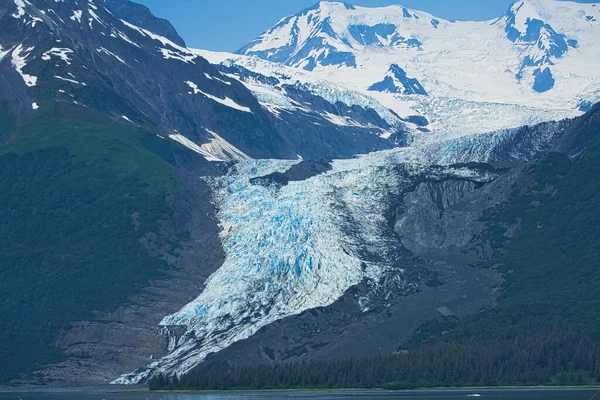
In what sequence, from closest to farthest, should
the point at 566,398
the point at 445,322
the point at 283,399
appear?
the point at 566,398
the point at 283,399
the point at 445,322

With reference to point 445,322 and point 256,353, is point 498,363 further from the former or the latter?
point 256,353

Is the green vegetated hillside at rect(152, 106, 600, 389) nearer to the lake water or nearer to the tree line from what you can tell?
the tree line

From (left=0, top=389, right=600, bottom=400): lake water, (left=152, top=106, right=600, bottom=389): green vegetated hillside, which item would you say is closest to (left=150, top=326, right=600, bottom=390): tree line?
(left=152, top=106, right=600, bottom=389): green vegetated hillside

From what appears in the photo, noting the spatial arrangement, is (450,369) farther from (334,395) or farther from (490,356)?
(334,395)

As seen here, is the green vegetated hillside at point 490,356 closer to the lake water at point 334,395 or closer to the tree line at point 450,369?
the tree line at point 450,369

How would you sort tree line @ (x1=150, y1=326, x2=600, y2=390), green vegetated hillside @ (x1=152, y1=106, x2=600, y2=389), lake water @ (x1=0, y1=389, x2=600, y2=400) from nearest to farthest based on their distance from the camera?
lake water @ (x1=0, y1=389, x2=600, y2=400) → tree line @ (x1=150, y1=326, x2=600, y2=390) → green vegetated hillside @ (x1=152, y1=106, x2=600, y2=389)

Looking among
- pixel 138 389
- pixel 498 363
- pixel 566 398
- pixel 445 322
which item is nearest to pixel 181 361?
pixel 138 389

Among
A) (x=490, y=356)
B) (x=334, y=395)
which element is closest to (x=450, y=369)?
(x=490, y=356)

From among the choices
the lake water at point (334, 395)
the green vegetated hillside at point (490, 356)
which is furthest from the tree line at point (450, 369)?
the lake water at point (334, 395)
